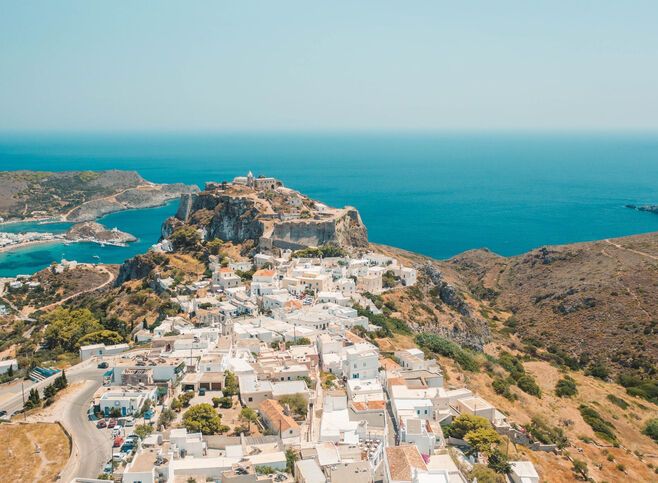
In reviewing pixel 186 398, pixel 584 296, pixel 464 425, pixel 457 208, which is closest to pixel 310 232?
pixel 584 296

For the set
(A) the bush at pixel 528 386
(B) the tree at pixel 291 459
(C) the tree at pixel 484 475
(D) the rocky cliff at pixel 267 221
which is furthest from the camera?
(D) the rocky cliff at pixel 267 221

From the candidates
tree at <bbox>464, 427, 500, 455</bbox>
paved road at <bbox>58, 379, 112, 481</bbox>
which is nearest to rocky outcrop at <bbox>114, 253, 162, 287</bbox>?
paved road at <bbox>58, 379, 112, 481</bbox>

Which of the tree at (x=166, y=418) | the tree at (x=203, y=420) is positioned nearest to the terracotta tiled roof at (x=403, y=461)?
the tree at (x=203, y=420)

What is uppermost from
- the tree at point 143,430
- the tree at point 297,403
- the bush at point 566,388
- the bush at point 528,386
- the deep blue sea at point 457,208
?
the tree at point 143,430

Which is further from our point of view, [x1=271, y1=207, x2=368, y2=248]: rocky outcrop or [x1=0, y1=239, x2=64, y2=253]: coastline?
[x1=0, y1=239, x2=64, y2=253]: coastline

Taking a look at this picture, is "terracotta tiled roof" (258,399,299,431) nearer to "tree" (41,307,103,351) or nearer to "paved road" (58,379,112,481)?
"paved road" (58,379,112,481)

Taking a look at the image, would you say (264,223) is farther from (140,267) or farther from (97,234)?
(97,234)

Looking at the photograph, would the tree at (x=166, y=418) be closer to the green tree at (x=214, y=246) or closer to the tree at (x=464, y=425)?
the tree at (x=464, y=425)
